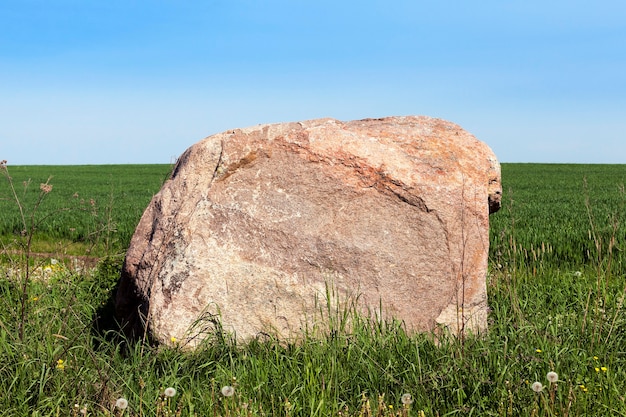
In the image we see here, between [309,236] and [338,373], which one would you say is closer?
[338,373]

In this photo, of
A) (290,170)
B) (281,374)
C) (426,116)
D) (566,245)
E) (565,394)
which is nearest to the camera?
(565,394)

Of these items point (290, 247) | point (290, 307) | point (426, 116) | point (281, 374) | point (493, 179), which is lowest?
point (281, 374)

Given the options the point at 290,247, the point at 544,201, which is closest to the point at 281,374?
the point at 290,247

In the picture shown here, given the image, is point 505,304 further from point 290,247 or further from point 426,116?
point 290,247

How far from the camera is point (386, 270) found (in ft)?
13.6

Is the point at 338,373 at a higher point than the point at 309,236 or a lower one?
lower

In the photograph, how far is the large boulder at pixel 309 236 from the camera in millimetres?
4031

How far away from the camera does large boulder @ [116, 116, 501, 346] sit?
4.03 m

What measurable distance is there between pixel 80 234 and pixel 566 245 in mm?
8411

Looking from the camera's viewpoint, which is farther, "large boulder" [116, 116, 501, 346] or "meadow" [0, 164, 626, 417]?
"large boulder" [116, 116, 501, 346]

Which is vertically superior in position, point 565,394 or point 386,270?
point 386,270

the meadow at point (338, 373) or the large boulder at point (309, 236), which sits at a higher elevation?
the large boulder at point (309, 236)

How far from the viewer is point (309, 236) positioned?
416 cm

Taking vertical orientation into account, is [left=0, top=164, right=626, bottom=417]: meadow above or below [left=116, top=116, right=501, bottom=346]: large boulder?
below
